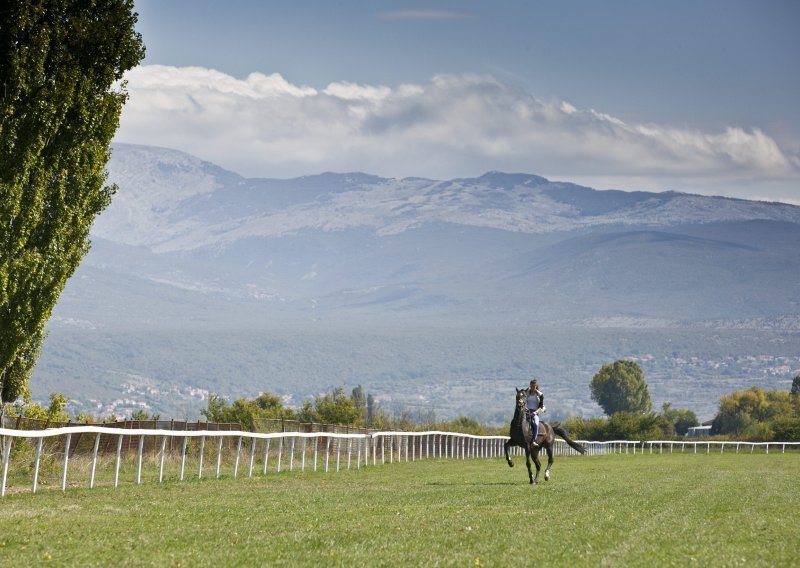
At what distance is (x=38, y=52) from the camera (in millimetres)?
27453

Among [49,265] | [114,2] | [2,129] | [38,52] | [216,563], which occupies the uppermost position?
[114,2]

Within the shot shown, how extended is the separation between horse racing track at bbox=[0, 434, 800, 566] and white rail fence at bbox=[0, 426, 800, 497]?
0.73 meters

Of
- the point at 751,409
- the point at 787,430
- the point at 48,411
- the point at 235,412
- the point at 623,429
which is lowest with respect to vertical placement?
the point at 48,411

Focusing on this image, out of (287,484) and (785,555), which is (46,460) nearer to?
(287,484)

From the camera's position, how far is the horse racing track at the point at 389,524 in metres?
15.1

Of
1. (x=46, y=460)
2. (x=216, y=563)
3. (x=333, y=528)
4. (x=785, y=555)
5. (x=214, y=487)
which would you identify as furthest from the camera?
(x=46, y=460)

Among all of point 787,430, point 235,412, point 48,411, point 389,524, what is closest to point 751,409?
point 787,430

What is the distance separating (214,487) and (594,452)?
5605cm

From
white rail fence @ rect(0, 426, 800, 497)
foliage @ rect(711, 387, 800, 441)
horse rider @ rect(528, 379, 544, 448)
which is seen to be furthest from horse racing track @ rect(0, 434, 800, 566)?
foliage @ rect(711, 387, 800, 441)

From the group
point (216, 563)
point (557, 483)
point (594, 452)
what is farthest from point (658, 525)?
point (594, 452)

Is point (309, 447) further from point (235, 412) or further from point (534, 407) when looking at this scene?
point (235, 412)

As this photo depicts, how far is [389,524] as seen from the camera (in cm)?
1861

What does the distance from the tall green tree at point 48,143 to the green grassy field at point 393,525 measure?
4203mm

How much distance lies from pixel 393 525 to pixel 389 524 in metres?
0.15
